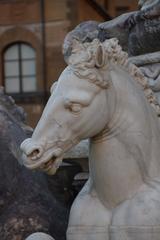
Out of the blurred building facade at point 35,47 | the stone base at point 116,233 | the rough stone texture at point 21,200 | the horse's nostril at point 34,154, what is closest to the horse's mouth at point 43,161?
the horse's nostril at point 34,154

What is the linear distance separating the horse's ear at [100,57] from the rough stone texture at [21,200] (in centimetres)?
108

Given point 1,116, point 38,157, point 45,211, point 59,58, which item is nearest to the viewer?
point 38,157

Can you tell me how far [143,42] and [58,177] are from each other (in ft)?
2.98

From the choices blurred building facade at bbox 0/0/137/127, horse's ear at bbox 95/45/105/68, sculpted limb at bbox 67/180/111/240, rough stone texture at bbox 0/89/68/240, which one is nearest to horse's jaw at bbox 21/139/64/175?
sculpted limb at bbox 67/180/111/240

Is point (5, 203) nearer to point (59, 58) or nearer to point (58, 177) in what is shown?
point (58, 177)

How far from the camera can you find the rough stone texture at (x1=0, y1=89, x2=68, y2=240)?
399 cm

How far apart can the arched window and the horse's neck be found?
2661 cm

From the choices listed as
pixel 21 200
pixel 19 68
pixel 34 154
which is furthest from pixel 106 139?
pixel 19 68

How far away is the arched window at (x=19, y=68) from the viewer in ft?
98.6

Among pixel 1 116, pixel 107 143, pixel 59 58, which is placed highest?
pixel 107 143

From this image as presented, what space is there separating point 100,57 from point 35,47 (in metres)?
27.2

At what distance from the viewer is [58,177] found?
4.54 meters

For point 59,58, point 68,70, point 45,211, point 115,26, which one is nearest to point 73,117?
point 68,70

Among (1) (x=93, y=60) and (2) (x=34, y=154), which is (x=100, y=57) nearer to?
(1) (x=93, y=60)
